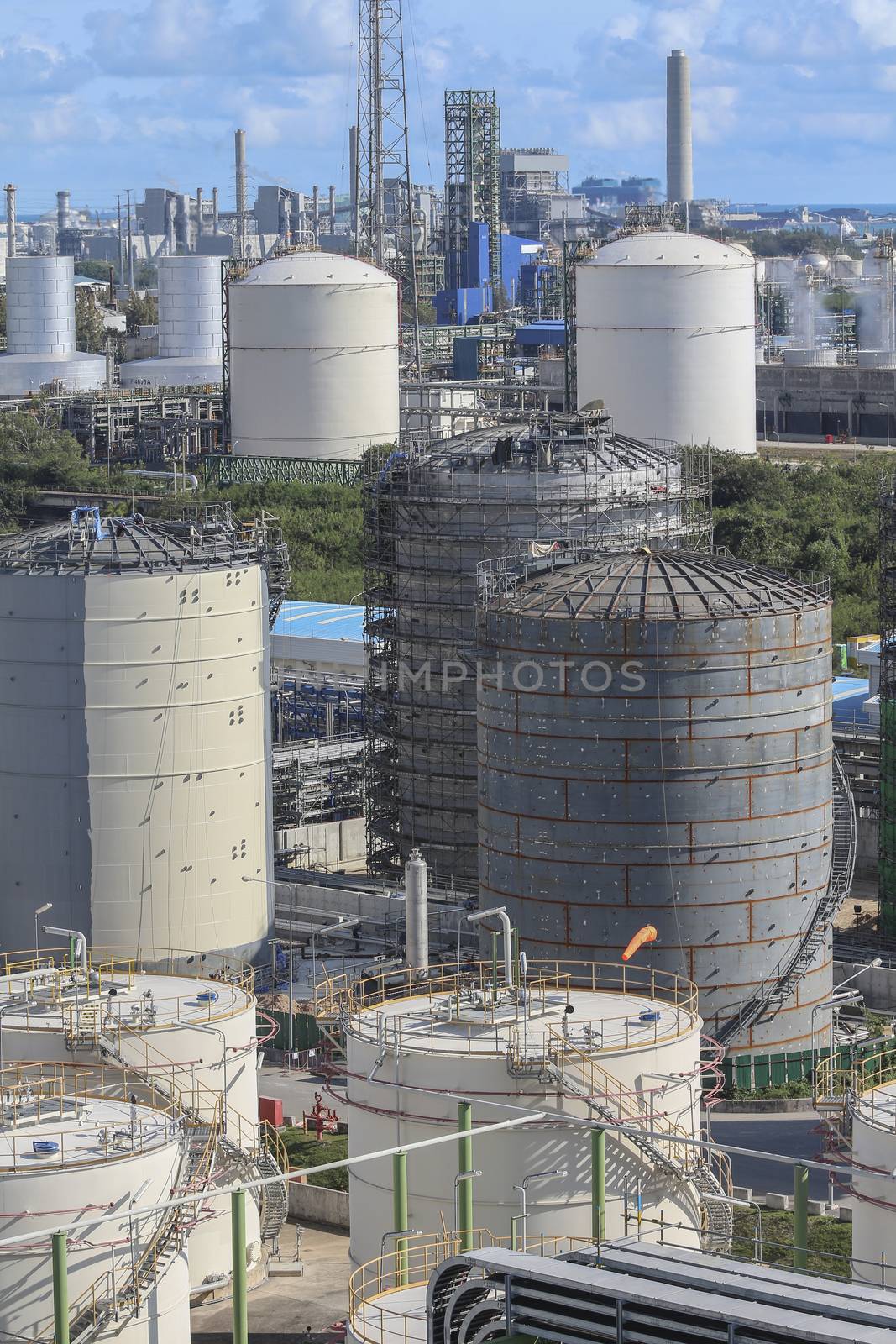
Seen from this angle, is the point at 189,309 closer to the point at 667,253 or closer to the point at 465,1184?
the point at 667,253

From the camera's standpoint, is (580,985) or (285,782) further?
(285,782)

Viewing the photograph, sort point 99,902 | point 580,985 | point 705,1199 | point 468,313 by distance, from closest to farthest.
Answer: point 705,1199, point 580,985, point 99,902, point 468,313

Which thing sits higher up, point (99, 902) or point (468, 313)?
point (468, 313)

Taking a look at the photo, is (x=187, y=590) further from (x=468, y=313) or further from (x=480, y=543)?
(x=468, y=313)

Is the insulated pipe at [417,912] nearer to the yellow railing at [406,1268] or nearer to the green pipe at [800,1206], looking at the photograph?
the yellow railing at [406,1268]

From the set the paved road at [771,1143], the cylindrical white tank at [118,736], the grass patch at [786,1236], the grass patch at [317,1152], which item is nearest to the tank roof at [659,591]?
the cylindrical white tank at [118,736]

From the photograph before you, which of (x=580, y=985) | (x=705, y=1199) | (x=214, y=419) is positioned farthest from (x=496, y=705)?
(x=214, y=419)
